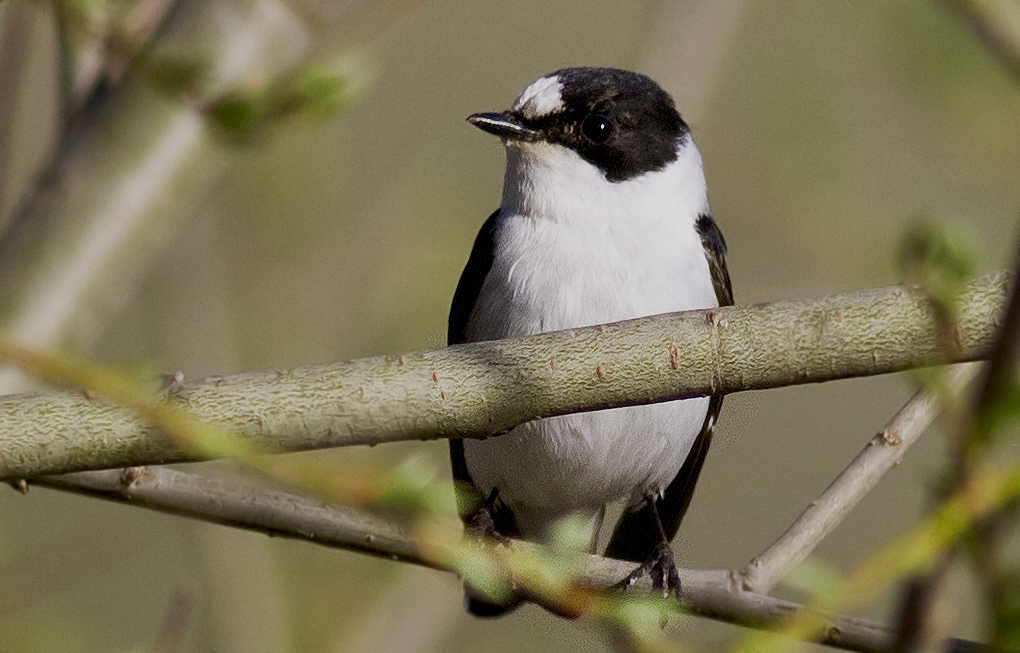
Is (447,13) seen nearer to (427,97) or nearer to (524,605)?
(427,97)

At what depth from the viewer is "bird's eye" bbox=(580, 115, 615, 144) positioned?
430 cm

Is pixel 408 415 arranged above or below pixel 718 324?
below

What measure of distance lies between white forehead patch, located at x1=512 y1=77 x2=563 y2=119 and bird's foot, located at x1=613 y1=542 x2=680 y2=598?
144 centimetres

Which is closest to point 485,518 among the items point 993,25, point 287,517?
point 287,517

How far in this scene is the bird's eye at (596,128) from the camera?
4.30m

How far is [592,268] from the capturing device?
3.98 metres

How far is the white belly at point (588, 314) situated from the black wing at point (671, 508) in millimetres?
108

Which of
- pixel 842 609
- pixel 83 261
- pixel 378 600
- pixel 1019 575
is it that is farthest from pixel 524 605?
pixel 1019 575

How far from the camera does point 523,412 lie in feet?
7.06

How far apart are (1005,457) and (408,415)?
3.16 ft

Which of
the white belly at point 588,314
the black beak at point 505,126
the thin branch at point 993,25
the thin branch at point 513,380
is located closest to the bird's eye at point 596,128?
the black beak at point 505,126

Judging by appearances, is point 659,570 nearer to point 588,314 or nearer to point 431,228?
point 588,314

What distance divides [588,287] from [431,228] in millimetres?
1789

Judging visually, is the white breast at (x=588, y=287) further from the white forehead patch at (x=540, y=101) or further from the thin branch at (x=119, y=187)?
the thin branch at (x=119, y=187)
